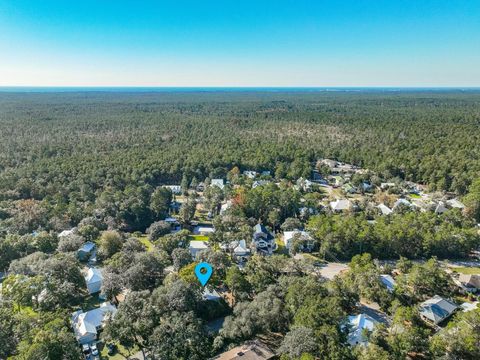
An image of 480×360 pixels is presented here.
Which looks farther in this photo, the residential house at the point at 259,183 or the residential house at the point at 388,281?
the residential house at the point at 259,183

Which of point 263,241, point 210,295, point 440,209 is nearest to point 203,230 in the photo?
point 263,241

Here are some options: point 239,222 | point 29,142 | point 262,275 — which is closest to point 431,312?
point 262,275

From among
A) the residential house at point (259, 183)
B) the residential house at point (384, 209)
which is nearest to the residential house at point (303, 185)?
the residential house at point (259, 183)

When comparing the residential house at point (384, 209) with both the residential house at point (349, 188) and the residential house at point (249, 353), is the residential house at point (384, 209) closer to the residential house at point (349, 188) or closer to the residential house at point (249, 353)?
the residential house at point (349, 188)

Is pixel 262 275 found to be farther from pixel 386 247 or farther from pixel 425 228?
pixel 425 228

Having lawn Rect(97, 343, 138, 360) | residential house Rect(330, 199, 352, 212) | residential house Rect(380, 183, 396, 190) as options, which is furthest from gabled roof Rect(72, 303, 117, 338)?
residential house Rect(380, 183, 396, 190)

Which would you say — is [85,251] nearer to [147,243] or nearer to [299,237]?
[147,243]
